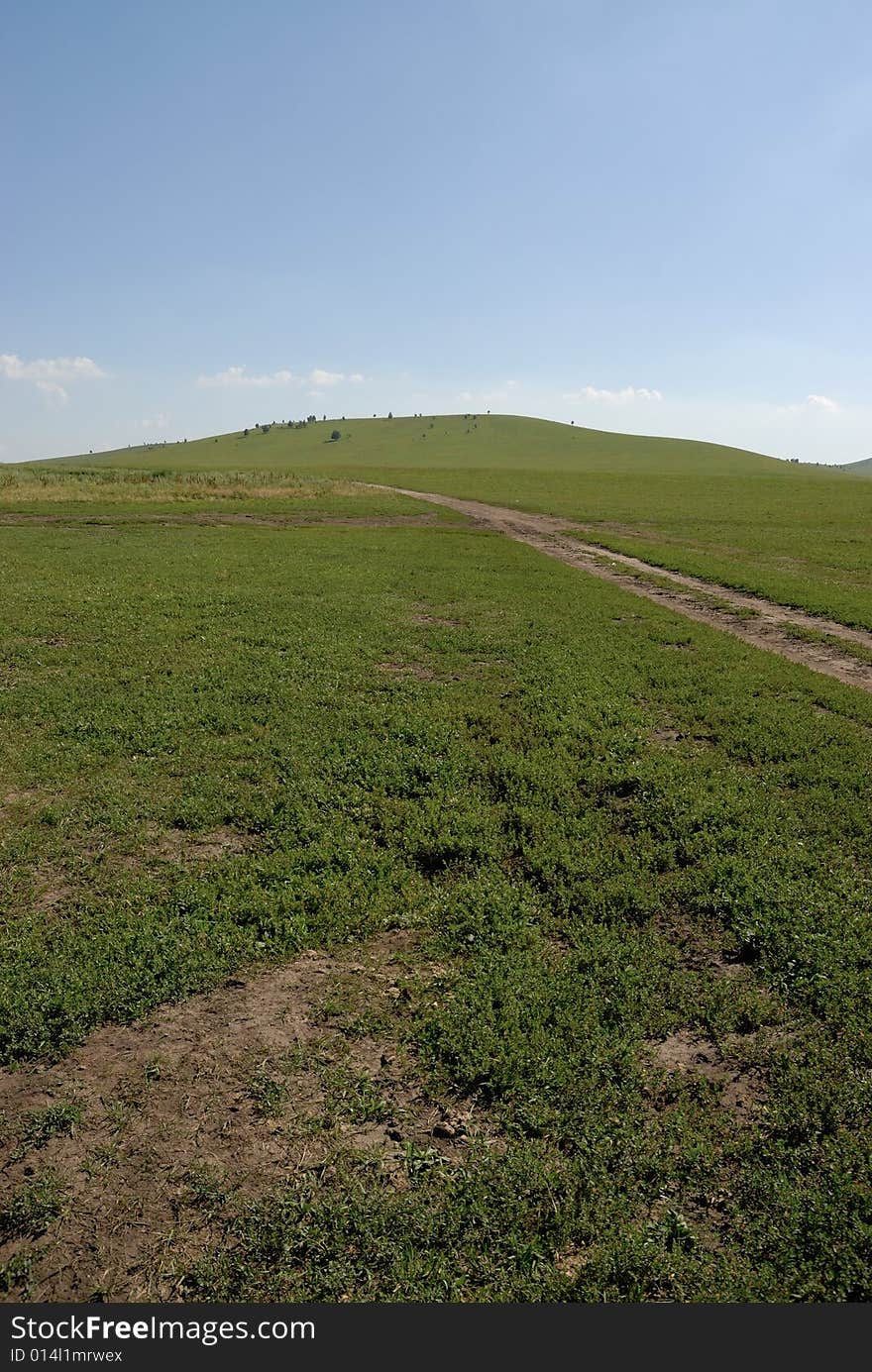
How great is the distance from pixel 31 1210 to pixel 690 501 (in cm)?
6080

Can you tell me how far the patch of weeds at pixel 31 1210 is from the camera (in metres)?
4.06

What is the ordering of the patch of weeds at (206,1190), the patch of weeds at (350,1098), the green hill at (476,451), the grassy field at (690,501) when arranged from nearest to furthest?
the patch of weeds at (206,1190) < the patch of weeds at (350,1098) < the grassy field at (690,501) < the green hill at (476,451)

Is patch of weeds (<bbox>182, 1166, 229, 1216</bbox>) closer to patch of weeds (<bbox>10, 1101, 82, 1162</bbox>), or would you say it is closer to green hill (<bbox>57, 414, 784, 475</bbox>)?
patch of weeds (<bbox>10, 1101, 82, 1162</bbox>)

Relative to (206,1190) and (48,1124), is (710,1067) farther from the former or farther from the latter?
(48,1124)

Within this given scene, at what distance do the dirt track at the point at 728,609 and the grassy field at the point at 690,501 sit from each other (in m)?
0.82

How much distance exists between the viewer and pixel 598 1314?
3.73 metres

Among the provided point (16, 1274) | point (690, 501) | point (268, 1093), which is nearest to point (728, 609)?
point (268, 1093)

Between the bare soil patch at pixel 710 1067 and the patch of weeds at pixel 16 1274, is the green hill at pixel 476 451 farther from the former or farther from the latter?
the patch of weeds at pixel 16 1274

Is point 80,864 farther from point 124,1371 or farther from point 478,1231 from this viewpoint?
point 478,1231

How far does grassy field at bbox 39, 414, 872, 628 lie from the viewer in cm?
2480

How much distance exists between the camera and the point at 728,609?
19516 mm

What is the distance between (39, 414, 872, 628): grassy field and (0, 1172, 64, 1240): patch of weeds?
19.4 meters

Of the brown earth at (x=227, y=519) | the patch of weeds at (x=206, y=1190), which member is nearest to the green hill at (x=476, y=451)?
the brown earth at (x=227, y=519)

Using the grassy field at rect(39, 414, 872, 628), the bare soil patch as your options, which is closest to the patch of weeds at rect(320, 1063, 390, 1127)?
the bare soil patch
